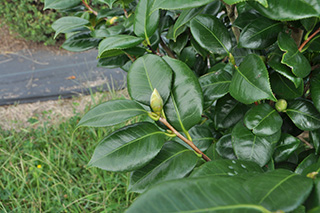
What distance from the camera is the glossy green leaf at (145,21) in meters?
0.67

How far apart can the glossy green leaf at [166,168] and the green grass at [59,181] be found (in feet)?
3.84

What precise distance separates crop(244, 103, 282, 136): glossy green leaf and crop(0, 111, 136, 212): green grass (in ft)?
4.10

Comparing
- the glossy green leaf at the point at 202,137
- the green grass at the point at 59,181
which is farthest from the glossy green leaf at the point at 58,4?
the green grass at the point at 59,181

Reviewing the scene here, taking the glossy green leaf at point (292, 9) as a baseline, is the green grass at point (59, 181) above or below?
below

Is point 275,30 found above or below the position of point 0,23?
above

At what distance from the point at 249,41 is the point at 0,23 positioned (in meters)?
5.40

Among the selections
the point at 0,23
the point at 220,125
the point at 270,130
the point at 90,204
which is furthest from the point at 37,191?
the point at 0,23

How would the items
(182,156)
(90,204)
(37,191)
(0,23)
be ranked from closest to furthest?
(182,156), (90,204), (37,191), (0,23)

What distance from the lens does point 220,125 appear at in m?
0.70

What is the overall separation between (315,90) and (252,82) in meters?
0.16

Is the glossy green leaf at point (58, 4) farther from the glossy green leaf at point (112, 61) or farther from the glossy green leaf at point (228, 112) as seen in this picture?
the glossy green leaf at point (228, 112)

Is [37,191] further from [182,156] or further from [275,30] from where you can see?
[275,30]

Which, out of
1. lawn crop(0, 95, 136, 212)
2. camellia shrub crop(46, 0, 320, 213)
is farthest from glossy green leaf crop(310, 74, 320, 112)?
lawn crop(0, 95, 136, 212)

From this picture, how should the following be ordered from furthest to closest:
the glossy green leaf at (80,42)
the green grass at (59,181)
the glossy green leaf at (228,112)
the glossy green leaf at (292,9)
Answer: the green grass at (59,181), the glossy green leaf at (80,42), the glossy green leaf at (228,112), the glossy green leaf at (292,9)
